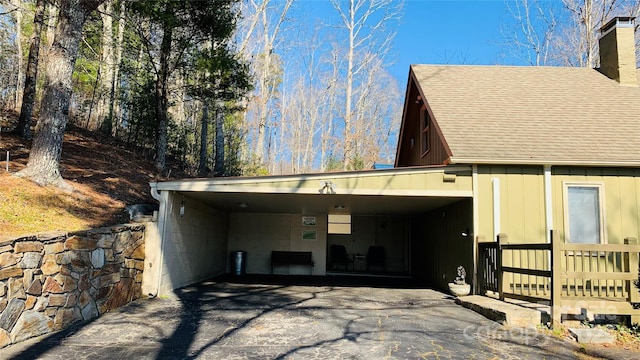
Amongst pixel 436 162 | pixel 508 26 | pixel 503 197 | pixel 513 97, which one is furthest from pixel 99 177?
pixel 508 26

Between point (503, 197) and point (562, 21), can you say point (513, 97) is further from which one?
point (562, 21)

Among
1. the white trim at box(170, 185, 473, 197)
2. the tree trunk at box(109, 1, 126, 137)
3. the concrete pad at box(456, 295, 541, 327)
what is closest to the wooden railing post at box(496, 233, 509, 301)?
the concrete pad at box(456, 295, 541, 327)

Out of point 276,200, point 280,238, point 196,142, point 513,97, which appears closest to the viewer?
point 276,200

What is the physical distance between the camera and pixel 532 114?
923 cm

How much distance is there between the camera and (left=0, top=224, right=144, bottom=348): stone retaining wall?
4.20 metres

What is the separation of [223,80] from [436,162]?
6.35m

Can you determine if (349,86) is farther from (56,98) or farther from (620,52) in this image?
(56,98)

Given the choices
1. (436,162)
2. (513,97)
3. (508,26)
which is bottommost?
(436,162)

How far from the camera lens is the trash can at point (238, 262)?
12.1m

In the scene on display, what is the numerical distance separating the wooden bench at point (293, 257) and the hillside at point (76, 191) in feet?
13.4

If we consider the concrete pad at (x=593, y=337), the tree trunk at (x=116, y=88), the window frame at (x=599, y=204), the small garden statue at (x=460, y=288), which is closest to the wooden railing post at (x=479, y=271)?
the small garden statue at (x=460, y=288)

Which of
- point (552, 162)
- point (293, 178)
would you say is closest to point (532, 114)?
point (552, 162)

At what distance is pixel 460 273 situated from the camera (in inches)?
300

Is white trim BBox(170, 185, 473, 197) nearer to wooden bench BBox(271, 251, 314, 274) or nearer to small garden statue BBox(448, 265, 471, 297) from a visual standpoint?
small garden statue BBox(448, 265, 471, 297)
